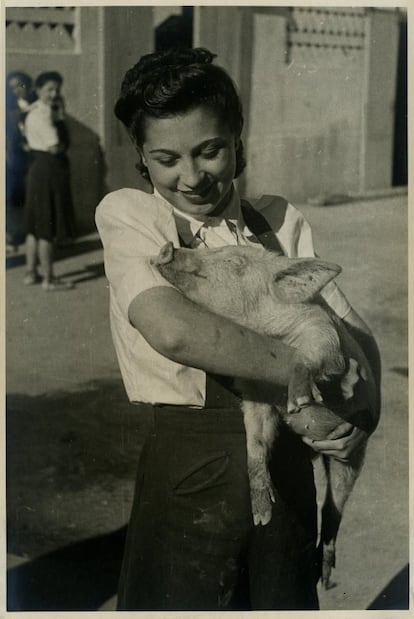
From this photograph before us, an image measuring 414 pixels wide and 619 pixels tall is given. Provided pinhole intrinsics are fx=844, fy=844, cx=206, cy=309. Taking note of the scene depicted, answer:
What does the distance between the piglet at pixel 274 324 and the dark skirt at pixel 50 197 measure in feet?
1.69

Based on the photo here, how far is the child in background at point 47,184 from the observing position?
A: 3314mm

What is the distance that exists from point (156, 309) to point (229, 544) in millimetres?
953

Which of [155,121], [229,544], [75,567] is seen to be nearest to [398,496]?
[229,544]

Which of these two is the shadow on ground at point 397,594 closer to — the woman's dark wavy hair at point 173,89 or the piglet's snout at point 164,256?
the piglet's snout at point 164,256

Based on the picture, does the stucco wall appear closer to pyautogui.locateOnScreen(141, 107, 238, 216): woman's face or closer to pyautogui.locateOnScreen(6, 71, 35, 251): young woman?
pyautogui.locateOnScreen(141, 107, 238, 216): woman's face

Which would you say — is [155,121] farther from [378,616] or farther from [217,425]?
[378,616]

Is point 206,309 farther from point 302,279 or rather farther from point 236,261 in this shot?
point 302,279

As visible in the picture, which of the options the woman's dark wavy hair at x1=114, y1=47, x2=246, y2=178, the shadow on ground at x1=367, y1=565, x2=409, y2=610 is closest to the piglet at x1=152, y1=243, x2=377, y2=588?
the woman's dark wavy hair at x1=114, y1=47, x2=246, y2=178

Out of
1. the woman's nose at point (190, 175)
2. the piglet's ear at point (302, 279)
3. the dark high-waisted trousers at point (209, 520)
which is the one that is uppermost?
the woman's nose at point (190, 175)

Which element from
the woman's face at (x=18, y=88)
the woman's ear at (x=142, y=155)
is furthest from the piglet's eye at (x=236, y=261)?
the woman's face at (x=18, y=88)

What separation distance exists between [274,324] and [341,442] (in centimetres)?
57

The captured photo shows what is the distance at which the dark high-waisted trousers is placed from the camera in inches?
122

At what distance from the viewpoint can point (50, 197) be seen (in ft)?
10.9

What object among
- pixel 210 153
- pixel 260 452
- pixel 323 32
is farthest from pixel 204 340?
pixel 323 32
